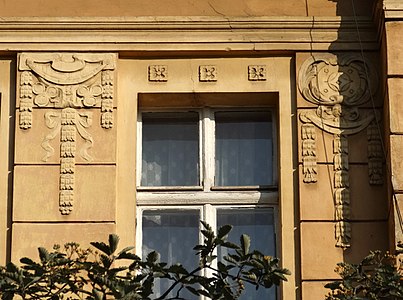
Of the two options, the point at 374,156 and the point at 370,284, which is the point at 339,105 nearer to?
the point at 374,156

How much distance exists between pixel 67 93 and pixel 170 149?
0.96 metres

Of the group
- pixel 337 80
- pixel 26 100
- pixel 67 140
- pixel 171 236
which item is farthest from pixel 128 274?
pixel 337 80

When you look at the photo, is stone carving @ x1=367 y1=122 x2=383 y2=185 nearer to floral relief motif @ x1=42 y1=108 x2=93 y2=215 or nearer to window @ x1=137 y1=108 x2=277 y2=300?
window @ x1=137 y1=108 x2=277 y2=300

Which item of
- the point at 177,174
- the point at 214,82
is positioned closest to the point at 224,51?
the point at 214,82

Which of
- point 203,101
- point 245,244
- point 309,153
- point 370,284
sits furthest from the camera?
point 203,101

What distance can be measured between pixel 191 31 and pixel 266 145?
1.10m

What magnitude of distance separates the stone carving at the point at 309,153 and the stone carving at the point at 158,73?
120 cm

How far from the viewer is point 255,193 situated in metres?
12.8

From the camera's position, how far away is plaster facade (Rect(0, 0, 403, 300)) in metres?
12.4

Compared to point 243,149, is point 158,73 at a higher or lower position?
higher

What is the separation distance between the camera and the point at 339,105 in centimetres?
1278

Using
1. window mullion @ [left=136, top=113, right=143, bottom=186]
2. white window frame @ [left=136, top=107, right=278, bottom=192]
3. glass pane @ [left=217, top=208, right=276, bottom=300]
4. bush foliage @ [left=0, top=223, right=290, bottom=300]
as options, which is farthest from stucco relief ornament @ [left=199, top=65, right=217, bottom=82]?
bush foliage @ [left=0, top=223, right=290, bottom=300]

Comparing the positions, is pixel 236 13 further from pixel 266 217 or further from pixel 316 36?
pixel 266 217

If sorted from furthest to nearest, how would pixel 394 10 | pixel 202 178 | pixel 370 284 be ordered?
pixel 202 178, pixel 394 10, pixel 370 284
